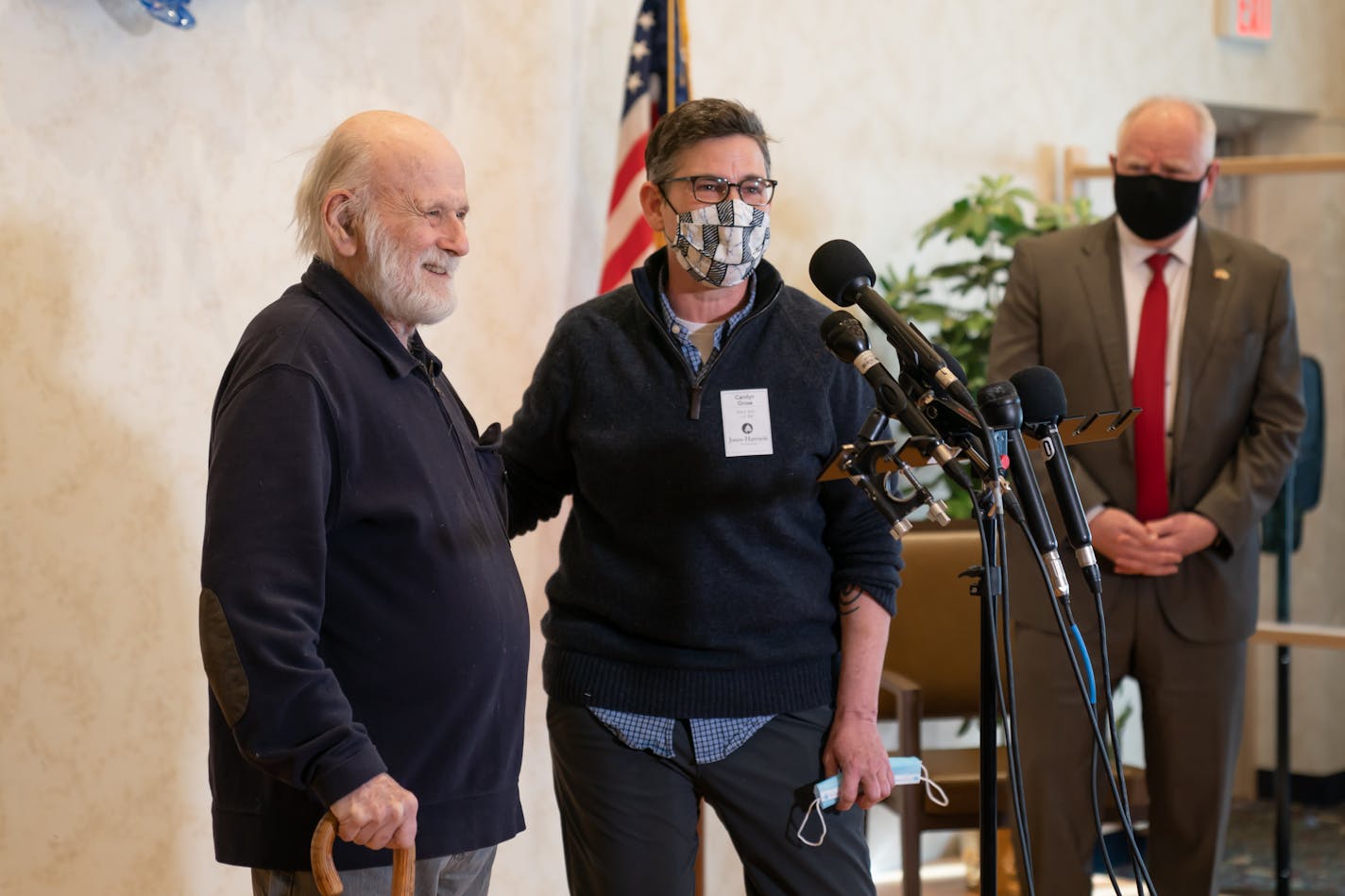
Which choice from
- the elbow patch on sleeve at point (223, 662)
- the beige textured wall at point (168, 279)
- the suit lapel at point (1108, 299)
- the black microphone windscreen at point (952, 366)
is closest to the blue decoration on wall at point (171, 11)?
the beige textured wall at point (168, 279)

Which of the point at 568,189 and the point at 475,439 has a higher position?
the point at 568,189

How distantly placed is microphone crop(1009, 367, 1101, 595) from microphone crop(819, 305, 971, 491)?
0.16m

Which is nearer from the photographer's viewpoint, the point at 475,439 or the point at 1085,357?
the point at 475,439

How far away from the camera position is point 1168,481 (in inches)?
122

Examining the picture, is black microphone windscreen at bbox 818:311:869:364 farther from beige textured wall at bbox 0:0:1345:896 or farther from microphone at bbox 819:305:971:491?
beige textured wall at bbox 0:0:1345:896

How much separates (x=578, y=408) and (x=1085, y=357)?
55.8 inches

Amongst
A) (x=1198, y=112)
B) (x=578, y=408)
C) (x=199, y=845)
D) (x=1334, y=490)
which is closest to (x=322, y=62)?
(x=578, y=408)

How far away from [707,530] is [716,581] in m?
0.08

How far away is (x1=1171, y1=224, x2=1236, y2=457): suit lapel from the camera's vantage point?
122 inches

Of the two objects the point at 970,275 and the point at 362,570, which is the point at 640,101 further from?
the point at 362,570

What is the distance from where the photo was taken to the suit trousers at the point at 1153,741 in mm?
3066

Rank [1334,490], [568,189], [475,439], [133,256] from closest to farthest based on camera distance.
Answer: [475,439] → [133,256] → [568,189] → [1334,490]

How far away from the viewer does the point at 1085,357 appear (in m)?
3.13

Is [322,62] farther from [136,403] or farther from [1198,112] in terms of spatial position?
[1198,112]
